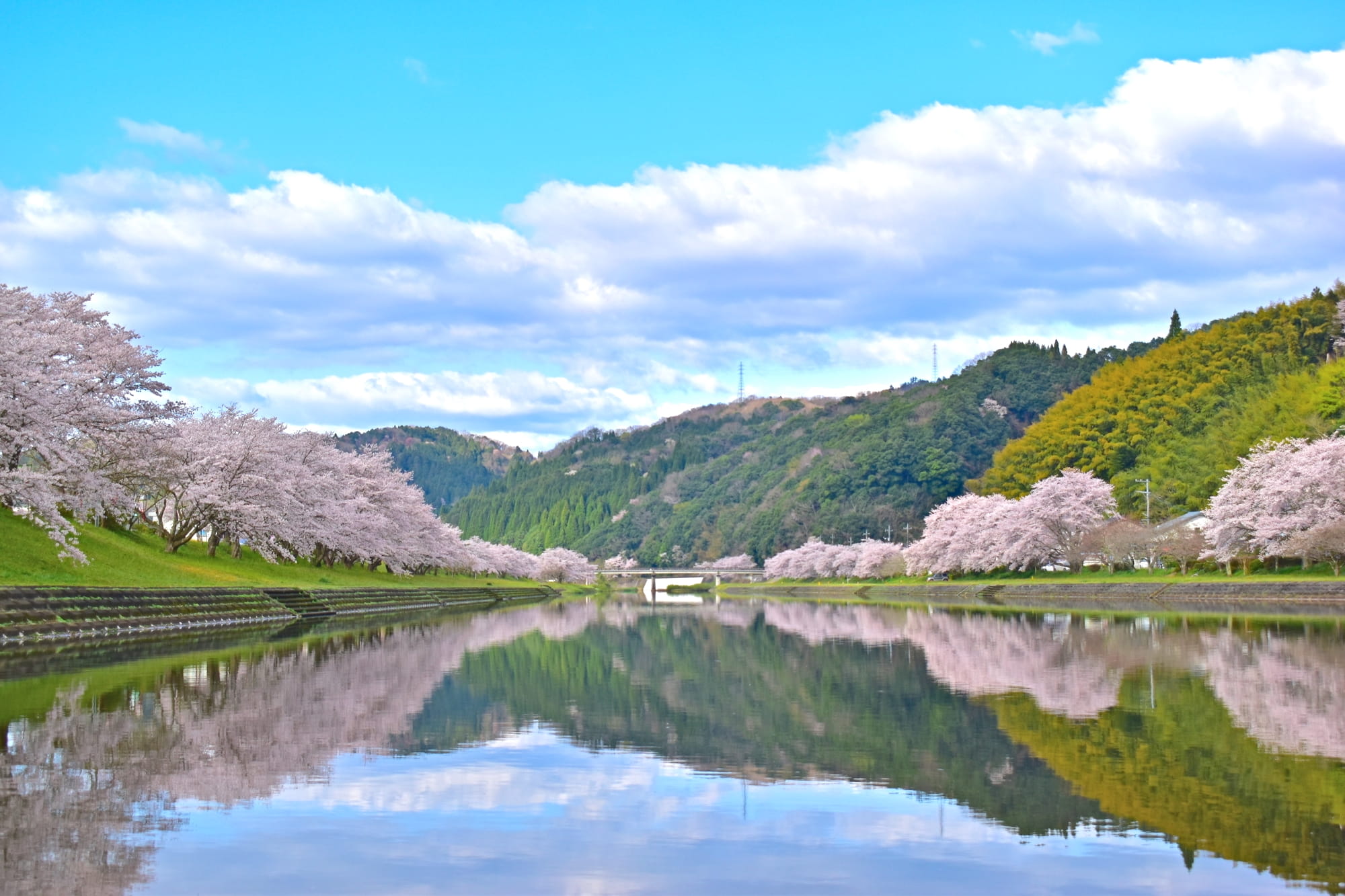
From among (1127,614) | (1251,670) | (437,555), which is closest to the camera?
(1251,670)

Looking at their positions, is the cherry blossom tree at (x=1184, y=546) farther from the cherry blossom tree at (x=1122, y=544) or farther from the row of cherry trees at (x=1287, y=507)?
the row of cherry trees at (x=1287, y=507)

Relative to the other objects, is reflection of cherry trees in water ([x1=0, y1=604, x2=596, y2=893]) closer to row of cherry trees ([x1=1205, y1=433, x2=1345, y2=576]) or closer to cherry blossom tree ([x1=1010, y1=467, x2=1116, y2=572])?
row of cherry trees ([x1=1205, y1=433, x2=1345, y2=576])

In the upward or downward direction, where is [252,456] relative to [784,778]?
upward

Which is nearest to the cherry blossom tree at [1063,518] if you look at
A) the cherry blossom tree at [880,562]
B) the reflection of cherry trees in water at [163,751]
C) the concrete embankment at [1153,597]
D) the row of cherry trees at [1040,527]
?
the row of cherry trees at [1040,527]

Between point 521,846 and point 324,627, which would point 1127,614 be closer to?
point 324,627

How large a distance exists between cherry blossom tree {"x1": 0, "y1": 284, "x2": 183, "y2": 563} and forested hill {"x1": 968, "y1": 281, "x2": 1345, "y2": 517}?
2473 inches

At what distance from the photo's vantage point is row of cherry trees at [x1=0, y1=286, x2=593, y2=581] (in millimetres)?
31141

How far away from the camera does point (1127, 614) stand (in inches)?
1844

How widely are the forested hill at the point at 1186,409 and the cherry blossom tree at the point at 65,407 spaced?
62.8m

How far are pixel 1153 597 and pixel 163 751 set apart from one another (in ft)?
190

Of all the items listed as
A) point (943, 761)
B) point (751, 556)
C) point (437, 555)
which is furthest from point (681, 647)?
point (751, 556)

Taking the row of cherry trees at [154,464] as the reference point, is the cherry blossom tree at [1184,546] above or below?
below

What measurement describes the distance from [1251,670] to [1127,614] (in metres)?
27.8

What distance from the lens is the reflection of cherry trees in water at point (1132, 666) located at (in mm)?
14242
